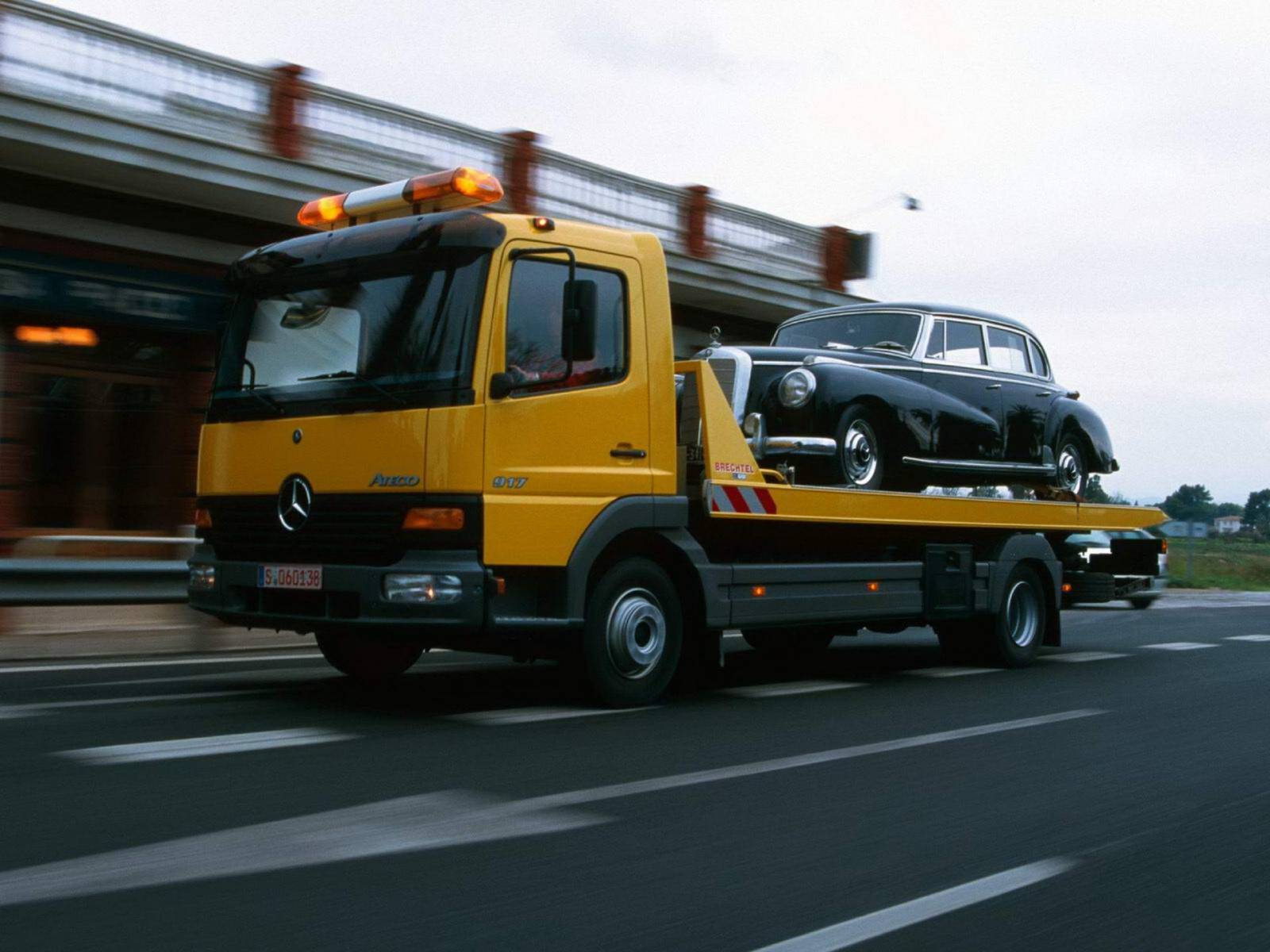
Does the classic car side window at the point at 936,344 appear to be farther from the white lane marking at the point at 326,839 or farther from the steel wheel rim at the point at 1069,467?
the white lane marking at the point at 326,839

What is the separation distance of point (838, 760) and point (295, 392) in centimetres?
337

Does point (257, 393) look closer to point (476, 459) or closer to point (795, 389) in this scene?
point (476, 459)

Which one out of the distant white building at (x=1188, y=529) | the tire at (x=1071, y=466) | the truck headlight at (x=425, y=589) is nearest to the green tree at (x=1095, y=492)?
the tire at (x=1071, y=466)

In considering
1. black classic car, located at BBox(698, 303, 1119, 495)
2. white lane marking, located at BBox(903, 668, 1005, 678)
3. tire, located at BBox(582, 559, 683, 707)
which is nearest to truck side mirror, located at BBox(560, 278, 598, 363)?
tire, located at BBox(582, 559, 683, 707)

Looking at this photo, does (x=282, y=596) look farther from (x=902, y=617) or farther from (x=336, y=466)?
(x=902, y=617)

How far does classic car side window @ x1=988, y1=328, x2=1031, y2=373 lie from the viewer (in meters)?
11.8

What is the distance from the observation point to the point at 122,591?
10.9 m

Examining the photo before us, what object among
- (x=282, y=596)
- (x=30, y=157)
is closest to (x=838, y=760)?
(x=282, y=596)

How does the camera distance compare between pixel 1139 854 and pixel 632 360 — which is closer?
pixel 1139 854

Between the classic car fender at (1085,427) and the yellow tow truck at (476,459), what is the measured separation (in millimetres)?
3832

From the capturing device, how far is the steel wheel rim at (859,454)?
9.72 m

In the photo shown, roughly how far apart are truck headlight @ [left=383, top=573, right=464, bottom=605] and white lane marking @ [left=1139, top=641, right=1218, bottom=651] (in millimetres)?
8391

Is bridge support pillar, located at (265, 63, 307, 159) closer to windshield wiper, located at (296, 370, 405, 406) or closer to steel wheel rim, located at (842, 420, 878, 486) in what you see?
steel wheel rim, located at (842, 420, 878, 486)

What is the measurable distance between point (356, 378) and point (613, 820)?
3099 mm
